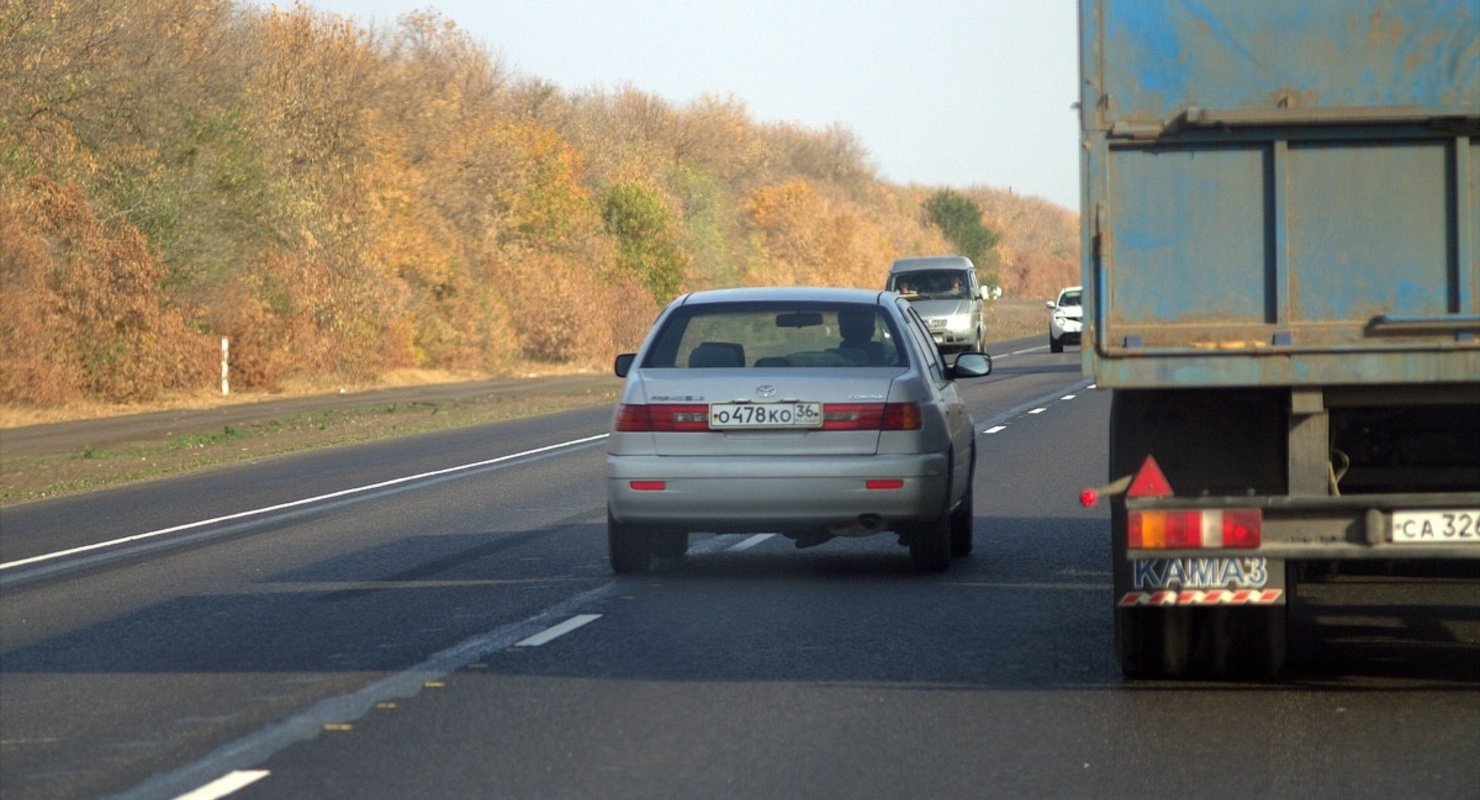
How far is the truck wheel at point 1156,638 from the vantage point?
7.69 m

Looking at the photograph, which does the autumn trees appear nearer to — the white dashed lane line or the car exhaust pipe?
the white dashed lane line

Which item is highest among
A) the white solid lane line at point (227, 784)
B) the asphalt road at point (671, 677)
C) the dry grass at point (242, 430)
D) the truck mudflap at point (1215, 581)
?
the truck mudflap at point (1215, 581)

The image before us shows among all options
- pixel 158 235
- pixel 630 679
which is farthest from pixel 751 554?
pixel 158 235

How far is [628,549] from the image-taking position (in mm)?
11328

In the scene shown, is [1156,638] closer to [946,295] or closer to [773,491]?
[773,491]

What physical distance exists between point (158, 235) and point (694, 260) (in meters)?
43.2

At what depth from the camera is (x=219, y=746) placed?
680 cm

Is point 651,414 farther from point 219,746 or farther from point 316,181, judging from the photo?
point 316,181

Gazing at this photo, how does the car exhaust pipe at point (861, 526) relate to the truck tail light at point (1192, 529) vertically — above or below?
below

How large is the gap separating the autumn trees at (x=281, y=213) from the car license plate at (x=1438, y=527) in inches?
1159

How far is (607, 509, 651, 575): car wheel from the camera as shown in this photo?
36.9 feet

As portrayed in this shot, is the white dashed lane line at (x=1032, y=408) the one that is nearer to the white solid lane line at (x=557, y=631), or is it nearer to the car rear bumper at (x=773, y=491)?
the car rear bumper at (x=773, y=491)

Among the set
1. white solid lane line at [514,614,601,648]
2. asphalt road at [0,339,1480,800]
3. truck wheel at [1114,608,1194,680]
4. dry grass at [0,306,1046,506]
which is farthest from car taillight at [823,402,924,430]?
dry grass at [0,306,1046,506]

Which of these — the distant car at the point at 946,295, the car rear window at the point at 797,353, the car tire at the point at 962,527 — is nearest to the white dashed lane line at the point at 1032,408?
the distant car at the point at 946,295
